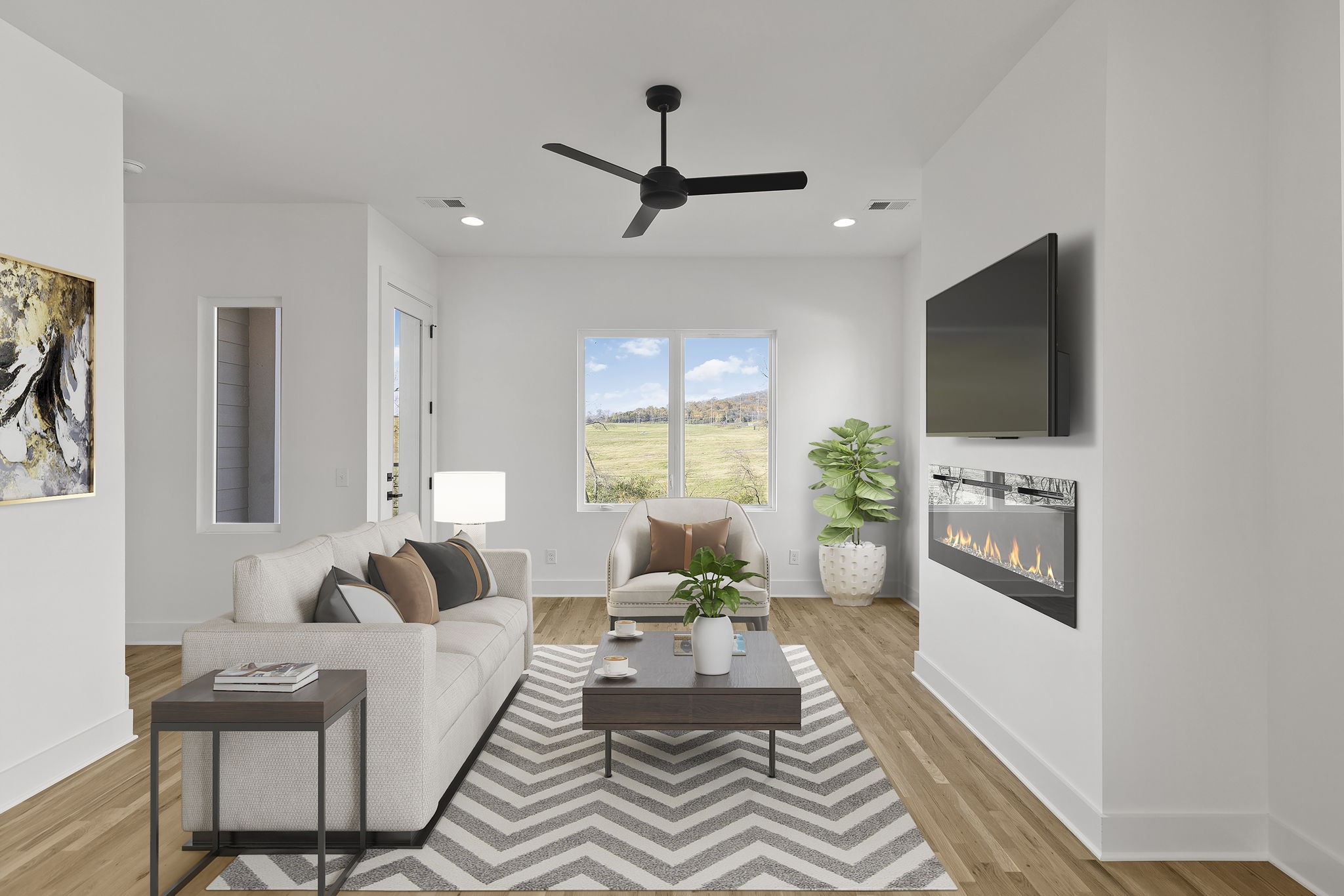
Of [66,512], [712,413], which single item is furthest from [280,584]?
[712,413]

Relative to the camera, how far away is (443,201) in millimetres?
4754

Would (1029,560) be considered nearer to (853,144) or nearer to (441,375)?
(853,144)

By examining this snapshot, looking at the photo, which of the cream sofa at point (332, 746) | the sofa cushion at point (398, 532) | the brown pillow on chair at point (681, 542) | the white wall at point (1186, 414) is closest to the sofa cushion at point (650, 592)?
the brown pillow on chair at point (681, 542)

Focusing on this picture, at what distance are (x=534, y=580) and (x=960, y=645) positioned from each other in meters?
3.61

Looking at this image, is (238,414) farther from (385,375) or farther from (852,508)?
(852,508)

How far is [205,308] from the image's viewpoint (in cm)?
476

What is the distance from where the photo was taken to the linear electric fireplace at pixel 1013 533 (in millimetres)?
2557

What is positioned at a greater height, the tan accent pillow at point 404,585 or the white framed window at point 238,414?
the white framed window at point 238,414

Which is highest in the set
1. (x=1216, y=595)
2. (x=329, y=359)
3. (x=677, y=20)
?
(x=677, y=20)

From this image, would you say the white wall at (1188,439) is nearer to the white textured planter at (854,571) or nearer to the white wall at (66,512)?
the white textured planter at (854,571)

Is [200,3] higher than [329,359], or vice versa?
[200,3]

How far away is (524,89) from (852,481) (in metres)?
3.71

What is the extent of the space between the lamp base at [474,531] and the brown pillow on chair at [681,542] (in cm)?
103

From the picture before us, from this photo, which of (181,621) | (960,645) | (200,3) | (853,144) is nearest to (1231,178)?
(853,144)
